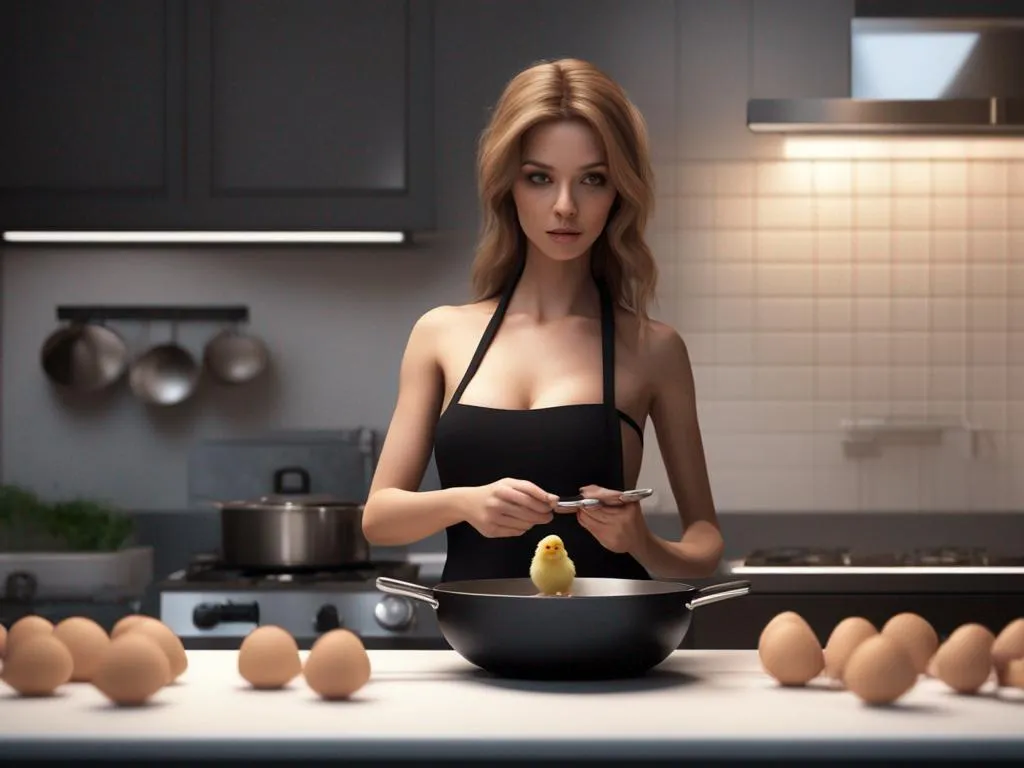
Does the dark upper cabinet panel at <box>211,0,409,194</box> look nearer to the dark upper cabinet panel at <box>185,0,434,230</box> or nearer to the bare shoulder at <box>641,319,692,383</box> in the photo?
the dark upper cabinet panel at <box>185,0,434,230</box>

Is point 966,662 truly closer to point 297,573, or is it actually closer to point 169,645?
point 169,645

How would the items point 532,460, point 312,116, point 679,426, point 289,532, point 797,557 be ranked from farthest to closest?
1. point 312,116
2. point 797,557
3. point 289,532
4. point 679,426
5. point 532,460

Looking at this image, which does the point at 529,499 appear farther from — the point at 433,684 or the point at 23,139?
the point at 23,139

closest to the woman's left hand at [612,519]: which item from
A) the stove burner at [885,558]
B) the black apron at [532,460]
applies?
the black apron at [532,460]

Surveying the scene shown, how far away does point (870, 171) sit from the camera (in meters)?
4.15

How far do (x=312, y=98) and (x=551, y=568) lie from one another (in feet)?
8.26

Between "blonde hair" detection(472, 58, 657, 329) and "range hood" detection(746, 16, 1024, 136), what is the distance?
62.9 inches

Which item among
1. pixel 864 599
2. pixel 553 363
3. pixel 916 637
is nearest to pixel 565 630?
Answer: pixel 916 637

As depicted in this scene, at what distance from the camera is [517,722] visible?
1326mm

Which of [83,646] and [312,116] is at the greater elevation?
[312,116]

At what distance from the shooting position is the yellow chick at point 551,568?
5.26 feet

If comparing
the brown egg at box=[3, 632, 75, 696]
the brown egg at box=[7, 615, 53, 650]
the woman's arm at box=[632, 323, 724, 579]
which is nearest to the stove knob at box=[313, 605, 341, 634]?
the woman's arm at box=[632, 323, 724, 579]

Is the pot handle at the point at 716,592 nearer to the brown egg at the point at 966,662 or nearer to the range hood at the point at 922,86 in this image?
the brown egg at the point at 966,662

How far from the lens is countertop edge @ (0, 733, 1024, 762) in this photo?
1258mm
